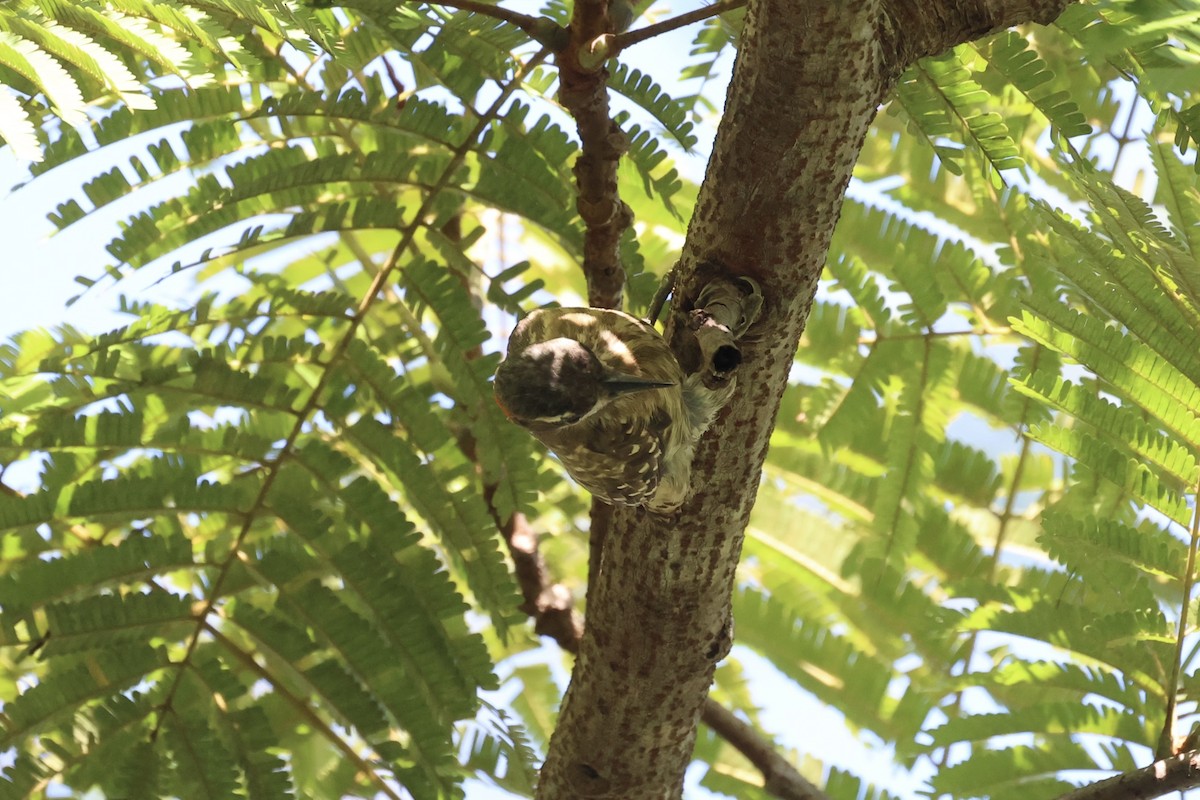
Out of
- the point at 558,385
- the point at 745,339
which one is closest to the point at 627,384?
the point at 558,385

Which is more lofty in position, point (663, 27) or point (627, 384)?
point (663, 27)

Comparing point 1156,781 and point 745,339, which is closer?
point 745,339

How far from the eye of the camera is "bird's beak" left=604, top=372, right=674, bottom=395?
1.64 meters

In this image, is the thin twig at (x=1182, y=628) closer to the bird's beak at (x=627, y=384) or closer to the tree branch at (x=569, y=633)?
the tree branch at (x=569, y=633)

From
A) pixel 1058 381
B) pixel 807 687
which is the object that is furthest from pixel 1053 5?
pixel 807 687

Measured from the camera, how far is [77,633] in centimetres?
218

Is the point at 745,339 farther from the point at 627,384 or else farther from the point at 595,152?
the point at 595,152

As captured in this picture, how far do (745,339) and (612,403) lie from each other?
0.78 feet

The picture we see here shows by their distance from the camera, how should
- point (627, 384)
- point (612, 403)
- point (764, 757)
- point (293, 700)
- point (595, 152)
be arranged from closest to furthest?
point (627, 384) → point (612, 403) → point (595, 152) → point (293, 700) → point (764, 757)

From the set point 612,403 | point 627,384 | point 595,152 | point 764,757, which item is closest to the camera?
point 627,384

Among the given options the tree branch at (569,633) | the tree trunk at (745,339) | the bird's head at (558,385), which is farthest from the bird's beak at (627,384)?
the tree branch at (569,633)

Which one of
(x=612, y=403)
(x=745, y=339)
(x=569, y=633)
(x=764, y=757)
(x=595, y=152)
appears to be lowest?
(x=764, y=757)

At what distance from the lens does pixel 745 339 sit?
68.1 inches

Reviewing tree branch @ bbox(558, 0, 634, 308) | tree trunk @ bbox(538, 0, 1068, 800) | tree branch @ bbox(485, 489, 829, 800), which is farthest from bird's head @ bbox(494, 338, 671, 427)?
tree branch @ bbox(485, 489, 829, 800)
